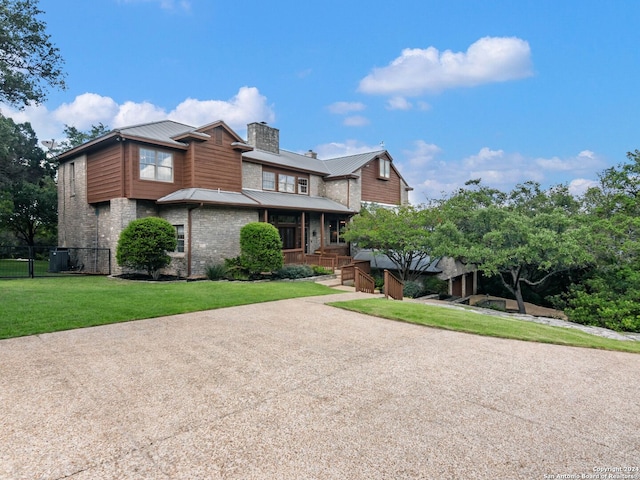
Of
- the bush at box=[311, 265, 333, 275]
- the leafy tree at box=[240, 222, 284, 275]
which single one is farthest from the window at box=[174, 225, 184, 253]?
the bush at box=[311, 265, 333, 275]

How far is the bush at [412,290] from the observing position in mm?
15992

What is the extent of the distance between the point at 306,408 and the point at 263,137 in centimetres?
2280

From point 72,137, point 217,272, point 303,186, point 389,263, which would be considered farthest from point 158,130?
point 72,137

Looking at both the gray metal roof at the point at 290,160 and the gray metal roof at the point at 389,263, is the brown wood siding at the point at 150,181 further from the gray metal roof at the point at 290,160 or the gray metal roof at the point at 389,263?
the gray metal roof at the point at 389,263

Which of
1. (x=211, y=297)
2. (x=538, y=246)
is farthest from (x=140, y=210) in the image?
(x=538, y=246)

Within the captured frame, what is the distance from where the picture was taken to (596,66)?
14023mm

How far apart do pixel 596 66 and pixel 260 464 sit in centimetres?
1766

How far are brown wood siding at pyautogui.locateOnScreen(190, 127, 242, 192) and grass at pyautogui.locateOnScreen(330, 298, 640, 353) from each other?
11.0 meters

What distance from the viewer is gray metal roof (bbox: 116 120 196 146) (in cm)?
1690

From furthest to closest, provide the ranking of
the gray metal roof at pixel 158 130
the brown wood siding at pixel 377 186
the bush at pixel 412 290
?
the brown wood siding at pixel 377 186 < the gray metal roof at pixel 158 130 < the bush at pixel 412 290

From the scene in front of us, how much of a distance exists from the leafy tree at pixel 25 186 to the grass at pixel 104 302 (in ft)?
55.5

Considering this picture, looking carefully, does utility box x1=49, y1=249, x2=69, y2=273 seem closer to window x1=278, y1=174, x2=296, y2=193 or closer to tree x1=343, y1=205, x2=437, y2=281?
window x1=278, y1=174, x2=296, y2=193

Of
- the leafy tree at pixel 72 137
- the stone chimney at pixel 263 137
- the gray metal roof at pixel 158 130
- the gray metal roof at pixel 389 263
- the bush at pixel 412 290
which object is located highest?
the leafy tree at pixel 72 137

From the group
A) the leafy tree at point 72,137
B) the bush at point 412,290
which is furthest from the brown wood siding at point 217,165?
the leafy tree at point 72,137
